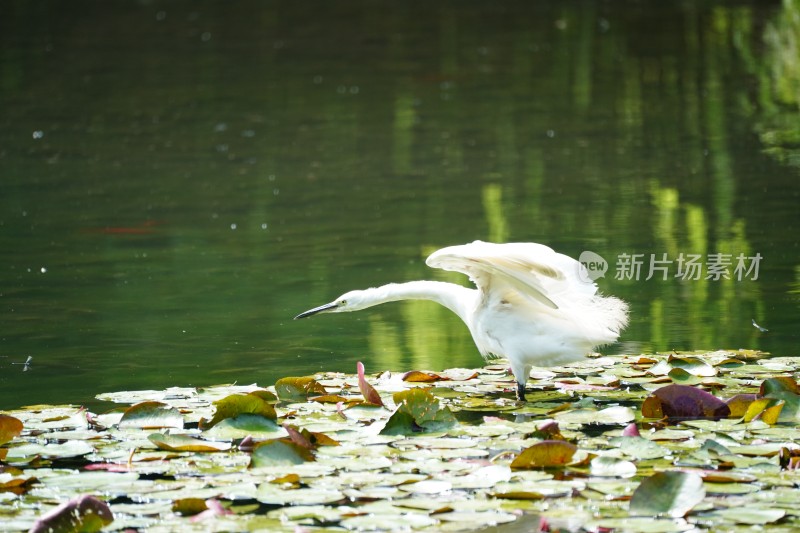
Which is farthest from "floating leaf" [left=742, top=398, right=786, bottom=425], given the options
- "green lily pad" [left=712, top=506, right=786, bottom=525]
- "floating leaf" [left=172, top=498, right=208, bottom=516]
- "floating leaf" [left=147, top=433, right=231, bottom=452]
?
"floating leaf" [left=172, top=498, right=208, bottom=516]

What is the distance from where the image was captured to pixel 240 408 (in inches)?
161

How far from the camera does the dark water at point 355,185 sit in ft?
19.2

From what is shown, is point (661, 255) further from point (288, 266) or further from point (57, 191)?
point (57, 191)

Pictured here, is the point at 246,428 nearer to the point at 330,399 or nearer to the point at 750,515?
the point at 330,399

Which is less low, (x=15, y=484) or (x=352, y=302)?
(x=352, y=302)

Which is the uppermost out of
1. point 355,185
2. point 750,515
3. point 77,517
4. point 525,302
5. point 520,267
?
point 355,185

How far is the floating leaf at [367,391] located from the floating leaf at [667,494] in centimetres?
125

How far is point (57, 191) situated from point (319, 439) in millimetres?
5861

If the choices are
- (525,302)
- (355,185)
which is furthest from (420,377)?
(355,185)

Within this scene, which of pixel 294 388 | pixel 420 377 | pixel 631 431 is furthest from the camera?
pixel 420 377

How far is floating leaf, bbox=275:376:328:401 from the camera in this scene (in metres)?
4.57

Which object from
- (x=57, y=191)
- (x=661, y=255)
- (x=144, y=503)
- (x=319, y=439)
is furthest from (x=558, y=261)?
(x=57, y=191)

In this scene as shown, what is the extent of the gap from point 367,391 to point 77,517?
1357 millimetres

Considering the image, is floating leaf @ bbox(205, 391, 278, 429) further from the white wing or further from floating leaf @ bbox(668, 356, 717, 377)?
floating leaf @ bbox(668, 356, 717, 377)
